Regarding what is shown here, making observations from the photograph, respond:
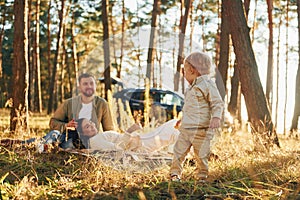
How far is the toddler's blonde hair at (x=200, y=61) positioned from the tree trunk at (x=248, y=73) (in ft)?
8.42

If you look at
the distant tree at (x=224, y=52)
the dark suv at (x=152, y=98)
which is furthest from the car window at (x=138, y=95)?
the distant tree at (x=224, y=52)

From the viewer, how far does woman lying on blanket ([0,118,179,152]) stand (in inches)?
210

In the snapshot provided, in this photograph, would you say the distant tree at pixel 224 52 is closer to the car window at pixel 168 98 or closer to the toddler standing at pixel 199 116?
the car window at pixel 168 98

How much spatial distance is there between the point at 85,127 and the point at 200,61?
198 centimetres

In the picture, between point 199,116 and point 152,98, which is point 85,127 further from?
point 152,98

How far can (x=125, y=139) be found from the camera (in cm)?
558

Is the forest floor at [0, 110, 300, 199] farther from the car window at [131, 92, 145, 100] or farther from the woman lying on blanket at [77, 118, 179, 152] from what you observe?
the car window at [131, 92, 145, 100]

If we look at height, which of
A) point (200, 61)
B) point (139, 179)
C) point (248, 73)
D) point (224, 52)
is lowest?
point (139, 179)

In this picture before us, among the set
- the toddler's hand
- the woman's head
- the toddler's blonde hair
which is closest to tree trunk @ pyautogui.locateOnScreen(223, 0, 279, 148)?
the woman's head

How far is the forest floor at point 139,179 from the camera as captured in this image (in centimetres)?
290

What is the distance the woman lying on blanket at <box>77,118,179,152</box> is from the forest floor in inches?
13.8

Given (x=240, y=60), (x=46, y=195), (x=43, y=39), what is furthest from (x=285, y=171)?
(x=43, y=39)

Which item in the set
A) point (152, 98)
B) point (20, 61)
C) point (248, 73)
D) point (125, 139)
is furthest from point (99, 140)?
point (152, 98)

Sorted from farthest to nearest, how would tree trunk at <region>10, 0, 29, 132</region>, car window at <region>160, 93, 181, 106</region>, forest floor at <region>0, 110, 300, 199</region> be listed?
car window at <region>160, 93, 181, 106</region> → tree trunk at <region>10, 0, 29, 132</region> → forest floor at <region>0, 110, 300, 199</region>
